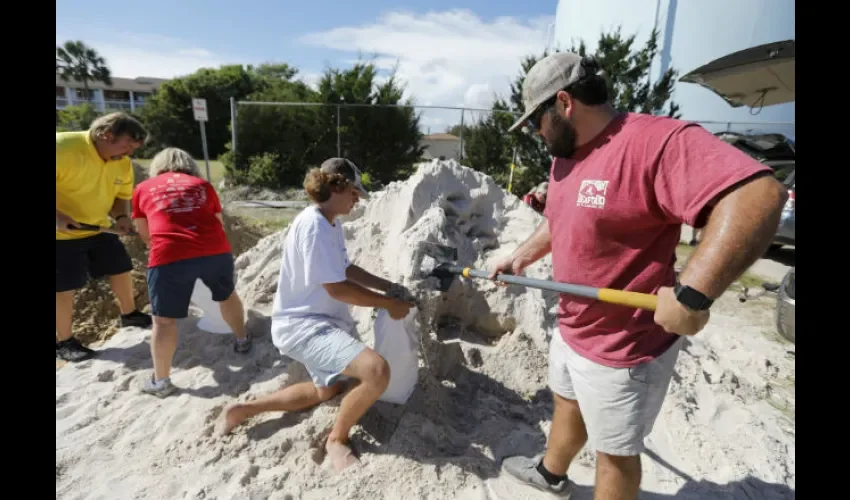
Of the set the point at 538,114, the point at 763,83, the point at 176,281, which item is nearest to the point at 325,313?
the point at 176,281

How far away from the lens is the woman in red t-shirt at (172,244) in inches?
126

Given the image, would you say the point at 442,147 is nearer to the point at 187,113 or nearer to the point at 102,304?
the point at 102,304

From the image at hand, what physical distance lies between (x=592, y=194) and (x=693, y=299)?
0.54 metres

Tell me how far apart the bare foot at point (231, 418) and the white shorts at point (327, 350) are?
0.52 metres

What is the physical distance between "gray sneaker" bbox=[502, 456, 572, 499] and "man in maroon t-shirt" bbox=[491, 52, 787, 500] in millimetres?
419

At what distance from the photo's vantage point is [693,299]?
1417 mm

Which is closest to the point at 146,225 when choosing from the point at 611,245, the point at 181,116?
the point at 611,245

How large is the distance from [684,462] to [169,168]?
392cm

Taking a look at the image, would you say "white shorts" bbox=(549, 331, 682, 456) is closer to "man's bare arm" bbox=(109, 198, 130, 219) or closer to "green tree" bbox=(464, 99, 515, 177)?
"man's bare arm" bbox=(109, 198, 130, 219)

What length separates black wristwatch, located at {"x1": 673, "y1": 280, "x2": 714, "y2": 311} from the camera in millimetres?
1408

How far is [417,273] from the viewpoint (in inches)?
139

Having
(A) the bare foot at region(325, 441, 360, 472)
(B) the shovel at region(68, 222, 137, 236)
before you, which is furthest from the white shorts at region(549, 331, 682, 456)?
(B) the shovel at region(68, 222, 137, 236)
